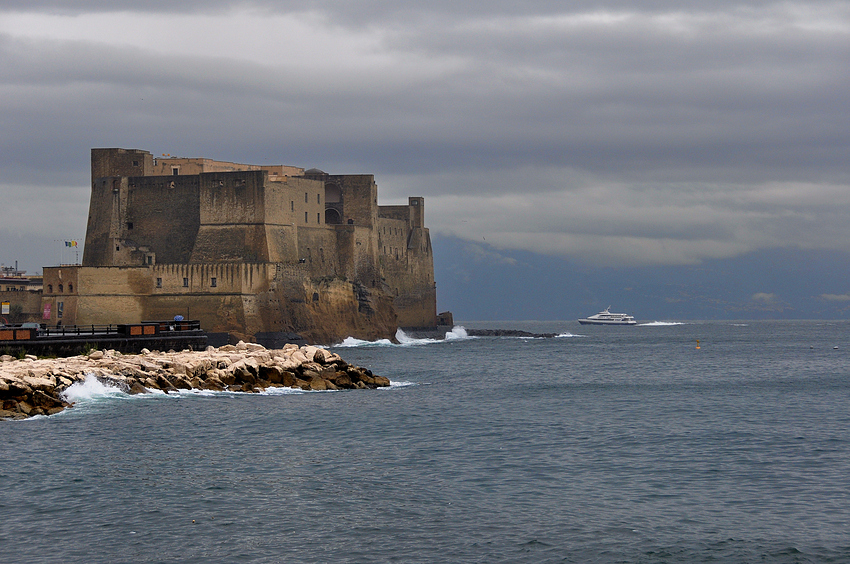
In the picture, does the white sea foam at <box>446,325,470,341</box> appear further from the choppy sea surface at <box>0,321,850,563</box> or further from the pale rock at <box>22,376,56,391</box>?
the pale rock at <box>22,376,56,391</box>

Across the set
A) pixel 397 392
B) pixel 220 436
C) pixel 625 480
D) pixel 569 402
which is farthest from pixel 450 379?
pixel 625 480

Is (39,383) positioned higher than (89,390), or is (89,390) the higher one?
(39,383)

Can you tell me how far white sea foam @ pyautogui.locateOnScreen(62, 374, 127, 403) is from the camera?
3816cm

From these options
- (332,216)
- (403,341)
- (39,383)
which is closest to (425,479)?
(39,383)

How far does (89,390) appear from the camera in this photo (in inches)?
1545

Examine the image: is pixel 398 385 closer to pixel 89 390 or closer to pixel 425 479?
pixel 89 390

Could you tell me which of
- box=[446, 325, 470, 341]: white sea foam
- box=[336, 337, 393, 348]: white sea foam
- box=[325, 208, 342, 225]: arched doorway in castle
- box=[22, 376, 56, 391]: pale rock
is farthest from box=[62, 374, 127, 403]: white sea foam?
box=[446, 325, 470, 341]: white sea foam

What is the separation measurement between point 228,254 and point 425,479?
55124mm

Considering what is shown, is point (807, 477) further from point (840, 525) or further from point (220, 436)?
point (220, 436)

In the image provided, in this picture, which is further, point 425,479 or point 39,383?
point 39,383

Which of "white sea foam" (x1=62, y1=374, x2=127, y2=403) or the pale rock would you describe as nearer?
the pale rock

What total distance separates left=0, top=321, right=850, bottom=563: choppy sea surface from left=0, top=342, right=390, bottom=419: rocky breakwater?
3.86 feet

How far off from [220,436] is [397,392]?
15.0 metres

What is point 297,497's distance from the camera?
2178 centimetres
